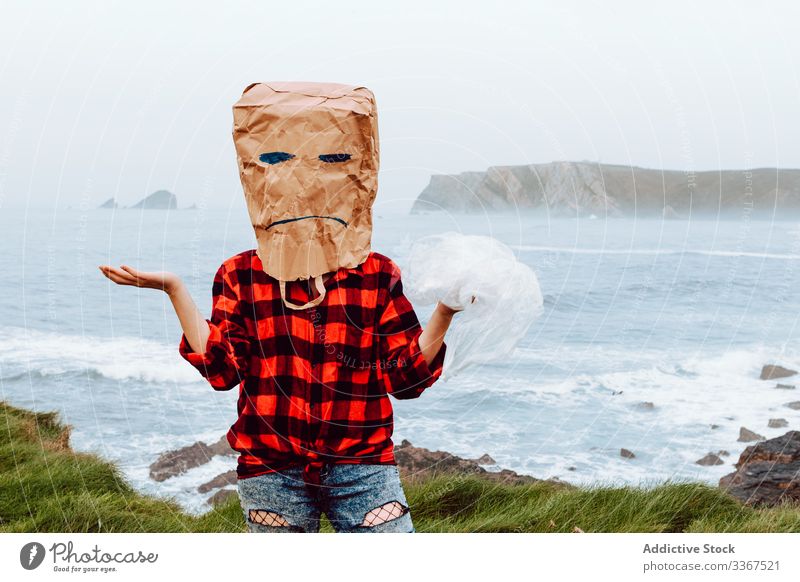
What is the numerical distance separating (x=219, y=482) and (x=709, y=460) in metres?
2.55

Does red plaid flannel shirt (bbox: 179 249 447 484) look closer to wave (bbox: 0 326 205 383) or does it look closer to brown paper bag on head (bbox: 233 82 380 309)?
brown paper bag on head (bbox: 233 82 380 309)

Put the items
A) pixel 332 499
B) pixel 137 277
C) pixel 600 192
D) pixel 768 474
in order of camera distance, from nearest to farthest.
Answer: pixel 137 277 → pixel 332 499 → pixel 600 192 → pixel 768 474

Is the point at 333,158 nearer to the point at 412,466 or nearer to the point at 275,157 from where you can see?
the point at 275,157

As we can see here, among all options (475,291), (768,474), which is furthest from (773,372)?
(475,291)

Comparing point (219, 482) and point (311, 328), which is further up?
point (311, 328)

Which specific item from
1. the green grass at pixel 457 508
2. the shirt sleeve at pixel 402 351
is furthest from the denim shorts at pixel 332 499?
the green grass at pixel 457 508

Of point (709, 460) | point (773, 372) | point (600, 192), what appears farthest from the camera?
point (773, 372)

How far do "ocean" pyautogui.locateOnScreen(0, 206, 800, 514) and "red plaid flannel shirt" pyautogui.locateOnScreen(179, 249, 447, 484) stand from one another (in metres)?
0.42

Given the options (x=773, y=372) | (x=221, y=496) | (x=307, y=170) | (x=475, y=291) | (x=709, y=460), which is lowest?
(x=709, y=460)

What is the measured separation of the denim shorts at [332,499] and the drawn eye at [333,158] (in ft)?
2.49

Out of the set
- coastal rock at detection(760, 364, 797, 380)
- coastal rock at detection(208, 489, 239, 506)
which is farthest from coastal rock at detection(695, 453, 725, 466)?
coastal rock at detection(208, 489, 239, 506)

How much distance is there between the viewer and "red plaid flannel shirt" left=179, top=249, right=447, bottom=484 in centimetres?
201

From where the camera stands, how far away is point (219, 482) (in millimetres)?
3912

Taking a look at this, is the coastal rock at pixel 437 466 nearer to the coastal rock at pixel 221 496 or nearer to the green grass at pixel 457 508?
the green grass at pixel 457 508
